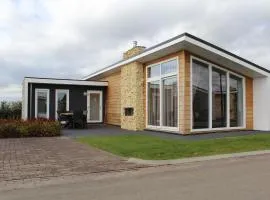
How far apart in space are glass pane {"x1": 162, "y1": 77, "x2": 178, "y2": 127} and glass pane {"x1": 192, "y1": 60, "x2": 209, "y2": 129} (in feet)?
2.70

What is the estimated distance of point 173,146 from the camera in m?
12.9

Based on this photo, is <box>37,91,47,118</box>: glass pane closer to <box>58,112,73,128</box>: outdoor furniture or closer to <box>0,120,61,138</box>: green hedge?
<box>58,112,73,128</box>: outdoor furniture

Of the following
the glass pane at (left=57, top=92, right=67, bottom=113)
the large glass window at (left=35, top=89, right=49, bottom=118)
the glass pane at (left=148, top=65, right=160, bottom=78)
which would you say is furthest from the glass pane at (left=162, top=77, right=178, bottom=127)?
the large glass window at (left=35, top=89, right=49, bottom=118)

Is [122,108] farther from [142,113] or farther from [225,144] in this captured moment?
[225,144]

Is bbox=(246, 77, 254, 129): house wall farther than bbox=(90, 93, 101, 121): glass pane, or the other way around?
bbox=(90, 93, 101, 121): glass pane

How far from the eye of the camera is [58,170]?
9.20 metres

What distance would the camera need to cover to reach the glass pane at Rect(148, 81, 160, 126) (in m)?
19.0

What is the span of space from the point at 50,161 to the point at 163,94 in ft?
29.2

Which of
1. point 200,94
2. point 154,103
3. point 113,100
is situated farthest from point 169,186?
point 113,100

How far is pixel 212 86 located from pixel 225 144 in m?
4.78

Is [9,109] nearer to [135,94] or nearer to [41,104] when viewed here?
[41,104]

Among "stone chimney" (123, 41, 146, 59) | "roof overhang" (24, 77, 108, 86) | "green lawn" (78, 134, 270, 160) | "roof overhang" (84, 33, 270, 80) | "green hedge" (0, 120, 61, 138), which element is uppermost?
"stone chimney" (123, 41, 146, 59)

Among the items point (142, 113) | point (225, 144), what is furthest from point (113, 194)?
point (142, 113)

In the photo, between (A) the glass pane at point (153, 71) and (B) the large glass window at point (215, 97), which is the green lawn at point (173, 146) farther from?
(A) the glass pane at point (153, 71)
